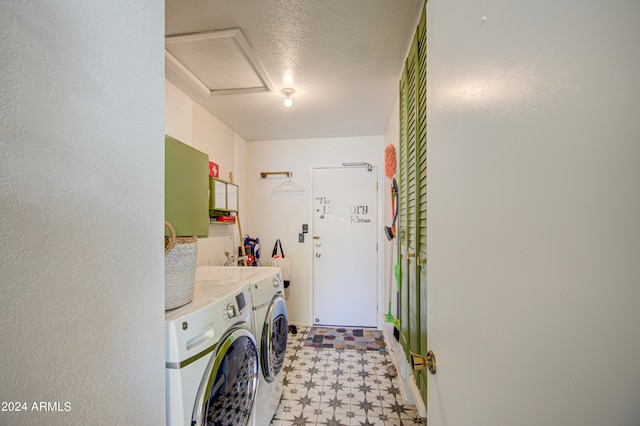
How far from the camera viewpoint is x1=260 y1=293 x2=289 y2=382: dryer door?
1.42 meters

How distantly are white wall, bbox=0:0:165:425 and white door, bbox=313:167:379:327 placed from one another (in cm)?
251

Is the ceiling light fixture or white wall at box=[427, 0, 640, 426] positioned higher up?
the ceiling light fixture

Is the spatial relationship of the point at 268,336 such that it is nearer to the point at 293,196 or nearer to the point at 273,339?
the point at 273,339

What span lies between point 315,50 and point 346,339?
264cm

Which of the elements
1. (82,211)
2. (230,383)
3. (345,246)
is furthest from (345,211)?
(82,211)

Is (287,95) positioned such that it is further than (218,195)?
No

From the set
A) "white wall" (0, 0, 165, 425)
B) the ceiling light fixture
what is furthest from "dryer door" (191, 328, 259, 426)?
the ceiling light fixture

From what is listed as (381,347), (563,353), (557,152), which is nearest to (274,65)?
(557,152)

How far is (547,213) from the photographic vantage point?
305 mm

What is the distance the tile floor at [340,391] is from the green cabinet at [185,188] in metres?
1.36

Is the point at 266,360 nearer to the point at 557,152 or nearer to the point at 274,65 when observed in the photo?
the point at 557,152

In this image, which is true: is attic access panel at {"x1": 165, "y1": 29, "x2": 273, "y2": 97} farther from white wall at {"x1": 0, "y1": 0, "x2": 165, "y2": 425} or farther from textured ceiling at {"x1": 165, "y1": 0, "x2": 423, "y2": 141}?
white wall at {"x1": 0, "y1": 0, "x2": 165, "y2": 425}

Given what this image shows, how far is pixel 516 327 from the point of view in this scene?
1.16ft

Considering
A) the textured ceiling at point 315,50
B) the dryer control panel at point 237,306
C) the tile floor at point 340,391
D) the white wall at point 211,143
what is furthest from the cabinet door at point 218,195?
the tile floor at point 340,391
